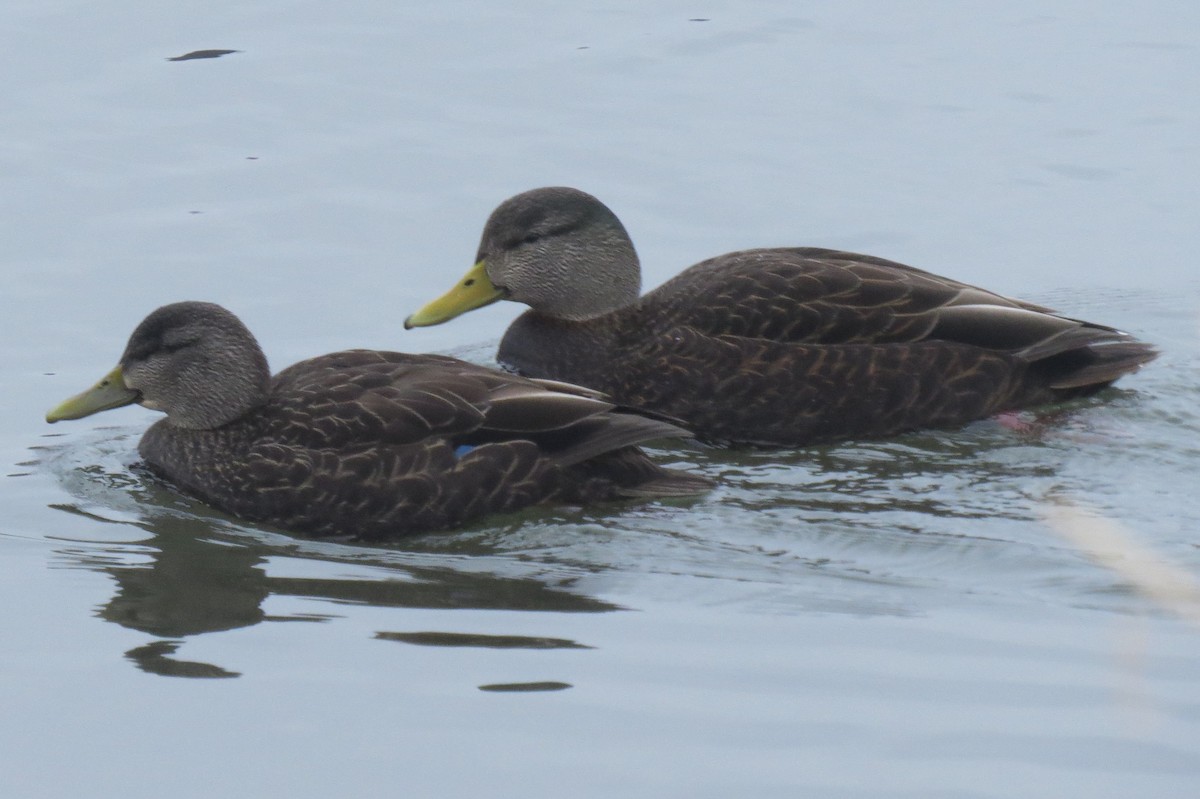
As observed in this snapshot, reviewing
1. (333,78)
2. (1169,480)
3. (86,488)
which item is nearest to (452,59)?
(333,78)

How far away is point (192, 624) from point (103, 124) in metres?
6.79

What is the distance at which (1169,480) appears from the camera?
8.64 metres

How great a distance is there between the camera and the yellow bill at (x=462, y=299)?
1000 cm

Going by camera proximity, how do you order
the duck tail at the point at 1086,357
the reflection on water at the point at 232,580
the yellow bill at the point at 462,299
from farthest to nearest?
the yellow bill at the point at 462,299, the duck tail at the point at 1086,357, the reflection on water at the point at 232,580

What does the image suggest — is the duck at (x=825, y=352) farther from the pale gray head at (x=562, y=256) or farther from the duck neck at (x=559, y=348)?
the pale gray head at (x=562, y=256)

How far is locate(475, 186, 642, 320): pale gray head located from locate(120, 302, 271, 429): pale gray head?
1898mm

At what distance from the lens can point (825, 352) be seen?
31.2 feet

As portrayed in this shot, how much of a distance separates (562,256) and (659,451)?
1371 millimetres

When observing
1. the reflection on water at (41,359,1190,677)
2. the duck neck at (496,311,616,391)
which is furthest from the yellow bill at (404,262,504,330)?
the reflection on water at (41,359,1190,677)

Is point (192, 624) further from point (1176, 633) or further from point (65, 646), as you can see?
point (1176, 633)

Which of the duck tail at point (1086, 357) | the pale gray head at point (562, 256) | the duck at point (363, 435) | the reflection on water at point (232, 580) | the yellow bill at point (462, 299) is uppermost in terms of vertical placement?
the pale gray head at point (562, 256)

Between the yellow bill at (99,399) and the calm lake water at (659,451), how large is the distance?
1.08 ft

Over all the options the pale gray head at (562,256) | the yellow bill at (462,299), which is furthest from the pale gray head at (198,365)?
the pale gray head at (562,256)

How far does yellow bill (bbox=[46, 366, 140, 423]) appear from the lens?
8.77 m
